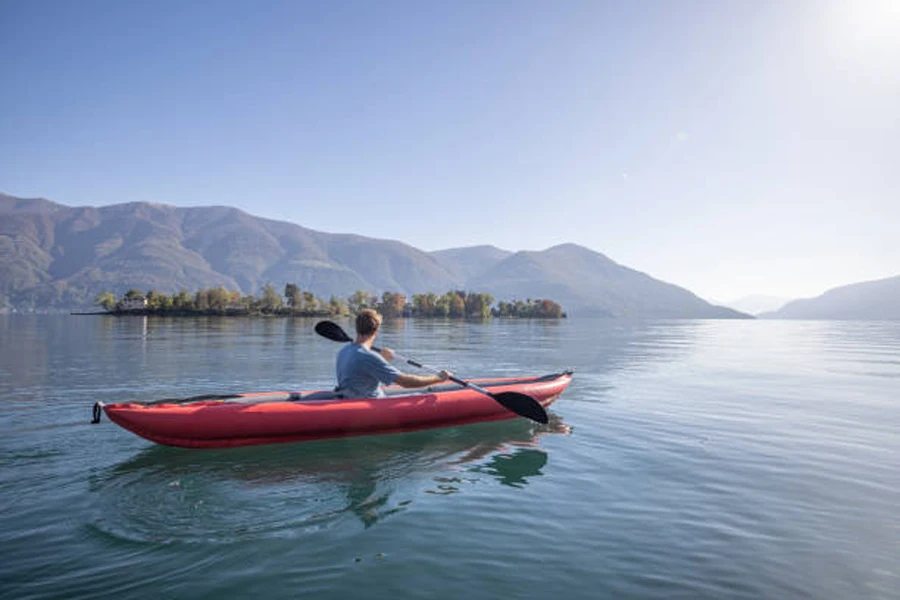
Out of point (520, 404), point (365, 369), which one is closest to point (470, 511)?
point (365, 369)

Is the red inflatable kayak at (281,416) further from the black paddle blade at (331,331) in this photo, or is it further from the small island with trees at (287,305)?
the small island with trees at (287,305)

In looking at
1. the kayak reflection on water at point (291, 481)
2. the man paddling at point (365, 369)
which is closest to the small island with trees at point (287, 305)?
the man paddling at point (365, 369)

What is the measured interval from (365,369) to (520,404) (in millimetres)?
3321

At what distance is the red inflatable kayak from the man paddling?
0.26 meters

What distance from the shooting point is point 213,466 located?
25.6 ft

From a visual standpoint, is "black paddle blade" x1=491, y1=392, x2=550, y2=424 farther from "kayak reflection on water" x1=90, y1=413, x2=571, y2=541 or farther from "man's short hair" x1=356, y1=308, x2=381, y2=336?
"man's short hair" x1=356, y1=308, x2=381, y2=336

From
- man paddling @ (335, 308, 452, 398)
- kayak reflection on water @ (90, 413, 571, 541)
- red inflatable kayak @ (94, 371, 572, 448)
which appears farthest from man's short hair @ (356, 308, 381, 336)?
kayak reflection on water @ (90, 413, 571, 541)

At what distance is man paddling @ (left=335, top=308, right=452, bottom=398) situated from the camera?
8945 mm

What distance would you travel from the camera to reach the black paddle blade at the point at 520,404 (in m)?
10.3

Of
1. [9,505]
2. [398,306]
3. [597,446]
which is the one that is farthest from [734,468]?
[398,306]

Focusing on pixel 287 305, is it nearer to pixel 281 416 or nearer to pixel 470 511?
pixel 281 416

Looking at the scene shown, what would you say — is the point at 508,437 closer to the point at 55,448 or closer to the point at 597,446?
the point at 597,446

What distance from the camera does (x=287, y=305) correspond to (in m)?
144

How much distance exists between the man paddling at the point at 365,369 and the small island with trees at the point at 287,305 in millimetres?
124179
